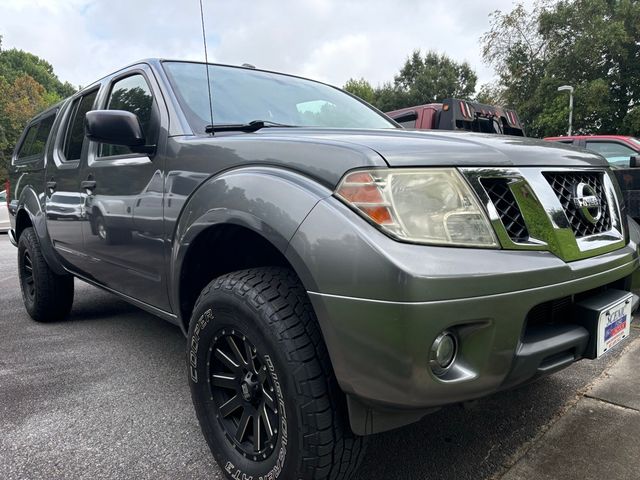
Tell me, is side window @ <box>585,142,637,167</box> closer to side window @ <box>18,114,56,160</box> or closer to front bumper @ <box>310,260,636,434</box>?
front bumper @ <box>310,260,636,434</box>

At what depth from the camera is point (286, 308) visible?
1.50 m

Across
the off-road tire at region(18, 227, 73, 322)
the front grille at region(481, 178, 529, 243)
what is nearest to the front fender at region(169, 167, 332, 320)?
the front grille at region(481, 178, 529, 243)

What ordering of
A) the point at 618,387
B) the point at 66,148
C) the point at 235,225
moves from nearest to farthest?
1. the point at 235,225
2. the point at 618,387
3. the point at 66,148

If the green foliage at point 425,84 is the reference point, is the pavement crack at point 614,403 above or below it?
below

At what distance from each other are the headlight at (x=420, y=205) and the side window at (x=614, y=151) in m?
6.30

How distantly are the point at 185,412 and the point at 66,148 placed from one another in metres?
2.12

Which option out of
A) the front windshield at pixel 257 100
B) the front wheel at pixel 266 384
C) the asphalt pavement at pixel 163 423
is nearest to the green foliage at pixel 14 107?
the asphalt pavement at pixel 163 423

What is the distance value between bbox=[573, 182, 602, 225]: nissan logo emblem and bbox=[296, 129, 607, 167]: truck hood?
0.09 m

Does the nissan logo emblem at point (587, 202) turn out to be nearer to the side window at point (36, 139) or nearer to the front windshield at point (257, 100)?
the front windshield at point (257, 100)

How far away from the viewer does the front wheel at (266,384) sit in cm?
141

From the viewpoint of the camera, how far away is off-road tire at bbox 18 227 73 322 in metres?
3.65

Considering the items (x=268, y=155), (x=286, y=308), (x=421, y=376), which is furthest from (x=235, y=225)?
(x=421, y=376)

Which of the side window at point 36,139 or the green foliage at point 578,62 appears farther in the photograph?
the green foliage at point 578,62

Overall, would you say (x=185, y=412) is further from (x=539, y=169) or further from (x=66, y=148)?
(x=66, y=148)
